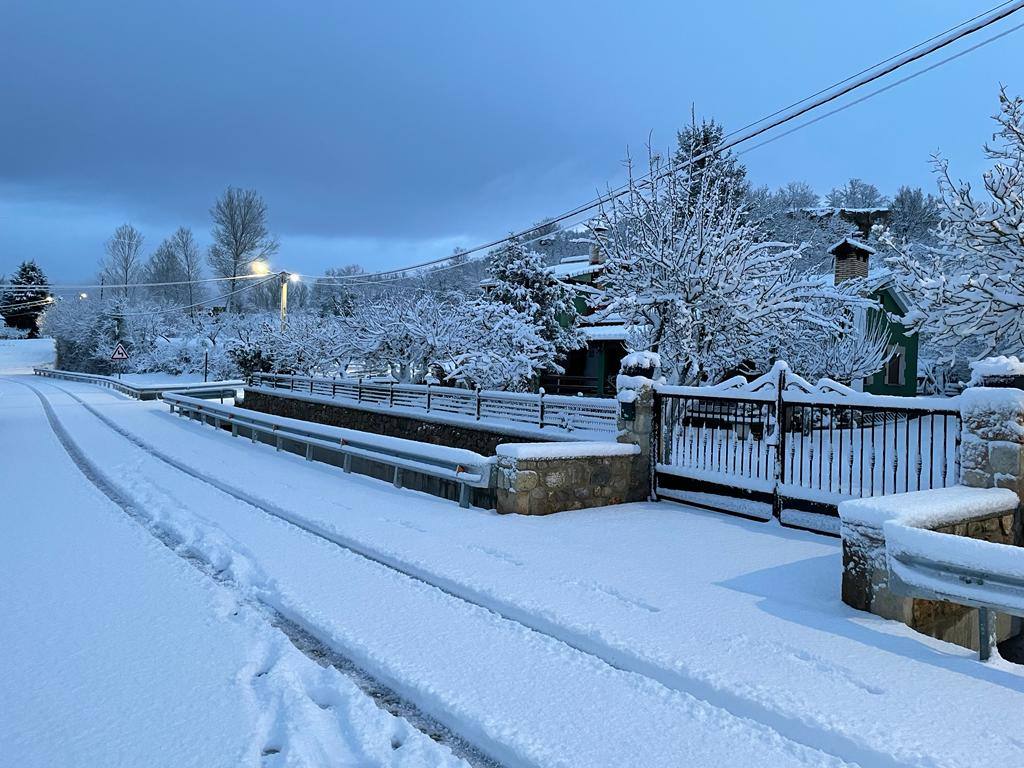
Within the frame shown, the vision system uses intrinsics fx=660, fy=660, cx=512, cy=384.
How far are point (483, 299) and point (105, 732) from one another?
25236 mm

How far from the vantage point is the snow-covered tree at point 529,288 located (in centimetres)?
2730

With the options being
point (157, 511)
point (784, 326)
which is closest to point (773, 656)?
point (157, 511)

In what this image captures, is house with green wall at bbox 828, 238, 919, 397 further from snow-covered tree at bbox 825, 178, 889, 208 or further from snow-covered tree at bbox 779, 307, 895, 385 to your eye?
snow-covered tree at bbox 825, 178, 889, 208

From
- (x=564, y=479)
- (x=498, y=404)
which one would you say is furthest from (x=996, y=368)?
(x=498, y=404)

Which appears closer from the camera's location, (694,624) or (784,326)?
(694,624)

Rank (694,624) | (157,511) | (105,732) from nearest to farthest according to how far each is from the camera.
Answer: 1. (105,732)
2. (694,624)
3. (157,511)

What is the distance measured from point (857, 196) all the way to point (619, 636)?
60900 millimetres

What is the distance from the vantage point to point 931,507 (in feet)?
16.6

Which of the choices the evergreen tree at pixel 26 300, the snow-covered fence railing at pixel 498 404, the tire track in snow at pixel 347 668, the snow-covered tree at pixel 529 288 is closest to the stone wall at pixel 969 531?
the tire track in snow at pixel 347 668

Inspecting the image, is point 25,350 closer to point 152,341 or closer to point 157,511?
point 152,341

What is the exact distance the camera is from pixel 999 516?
5695 mm

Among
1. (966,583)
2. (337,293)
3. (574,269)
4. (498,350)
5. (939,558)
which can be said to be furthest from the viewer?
(337,293)

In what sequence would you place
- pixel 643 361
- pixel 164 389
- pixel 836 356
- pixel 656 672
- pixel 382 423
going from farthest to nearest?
pixel 164 389 < pixel 836 356 < pixel 382 423 < pixel 643 361 < pixel 656 672

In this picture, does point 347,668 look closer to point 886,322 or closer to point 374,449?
point 374,449
